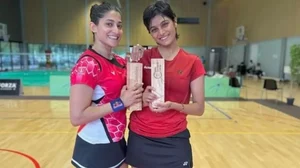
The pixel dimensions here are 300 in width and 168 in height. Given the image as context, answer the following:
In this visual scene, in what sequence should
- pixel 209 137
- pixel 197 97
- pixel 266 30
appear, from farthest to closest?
pixel 266 30, pixel 209 137, pixel 197 97

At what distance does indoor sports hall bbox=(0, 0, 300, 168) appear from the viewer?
350cm

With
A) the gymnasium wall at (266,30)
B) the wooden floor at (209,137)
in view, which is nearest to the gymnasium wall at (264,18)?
the gymnasium wall at (266,30)

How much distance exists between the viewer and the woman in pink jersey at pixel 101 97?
1066mm

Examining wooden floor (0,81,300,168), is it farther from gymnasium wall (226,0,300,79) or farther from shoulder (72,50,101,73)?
gymnasium wall (226,0,300,79)

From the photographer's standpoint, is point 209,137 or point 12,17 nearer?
point 209,137

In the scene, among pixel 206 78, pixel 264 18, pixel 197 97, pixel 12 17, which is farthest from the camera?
pixel 12 17

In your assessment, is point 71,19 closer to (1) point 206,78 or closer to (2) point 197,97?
(1) point 206,78

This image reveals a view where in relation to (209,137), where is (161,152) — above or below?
above

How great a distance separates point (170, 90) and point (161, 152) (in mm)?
299

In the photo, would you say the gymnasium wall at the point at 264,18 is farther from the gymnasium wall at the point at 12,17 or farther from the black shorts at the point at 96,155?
the gymnasium wall at the point at 12,17

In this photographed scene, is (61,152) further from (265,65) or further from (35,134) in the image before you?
(265,65)

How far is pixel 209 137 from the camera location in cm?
411

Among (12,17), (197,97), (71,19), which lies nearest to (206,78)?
(197,97)

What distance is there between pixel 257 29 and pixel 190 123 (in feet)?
43.9
